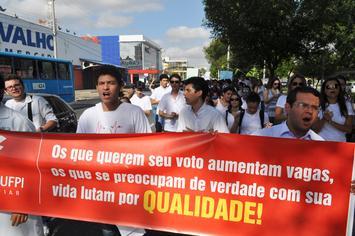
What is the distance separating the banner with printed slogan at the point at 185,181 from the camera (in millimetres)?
2037

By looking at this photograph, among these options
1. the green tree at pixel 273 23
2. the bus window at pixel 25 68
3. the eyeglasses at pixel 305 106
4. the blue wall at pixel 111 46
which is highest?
the blue wall at pixel 111 46

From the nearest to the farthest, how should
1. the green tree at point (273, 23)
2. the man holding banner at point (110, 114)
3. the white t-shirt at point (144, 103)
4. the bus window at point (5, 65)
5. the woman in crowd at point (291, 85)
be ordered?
the man holding banner at point (110, 114) → the woman in crowd at point (291, 85) → the white t-shirt at point (144, 103) → the green tree at point (273, 23) → the bus window at point (5, 65)

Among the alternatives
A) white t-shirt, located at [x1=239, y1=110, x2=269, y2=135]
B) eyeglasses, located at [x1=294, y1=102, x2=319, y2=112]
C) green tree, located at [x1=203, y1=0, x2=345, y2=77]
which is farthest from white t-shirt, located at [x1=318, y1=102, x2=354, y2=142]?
green tree, located at [x1=203, y1=0, x2=345, y2=77]

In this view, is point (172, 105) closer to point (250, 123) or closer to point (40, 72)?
point (250, 123)

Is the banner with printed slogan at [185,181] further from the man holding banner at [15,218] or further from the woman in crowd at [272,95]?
the woman in crowd at [272,95]

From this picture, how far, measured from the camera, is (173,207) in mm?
2172

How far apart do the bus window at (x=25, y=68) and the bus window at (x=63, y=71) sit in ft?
7.27

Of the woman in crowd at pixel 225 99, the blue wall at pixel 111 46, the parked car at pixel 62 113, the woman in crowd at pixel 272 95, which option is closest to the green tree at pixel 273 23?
the woman in crowd at pixel 272 95

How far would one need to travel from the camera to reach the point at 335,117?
338 cm

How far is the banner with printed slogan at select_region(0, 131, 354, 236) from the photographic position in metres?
2.04

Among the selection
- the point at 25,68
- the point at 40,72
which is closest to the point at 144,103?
the point at 25,68

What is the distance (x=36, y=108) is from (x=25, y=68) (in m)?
12.3

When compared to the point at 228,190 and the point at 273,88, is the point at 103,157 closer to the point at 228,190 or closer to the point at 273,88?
the point at 228,190

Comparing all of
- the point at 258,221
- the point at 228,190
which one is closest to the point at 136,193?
the point at 228,190
